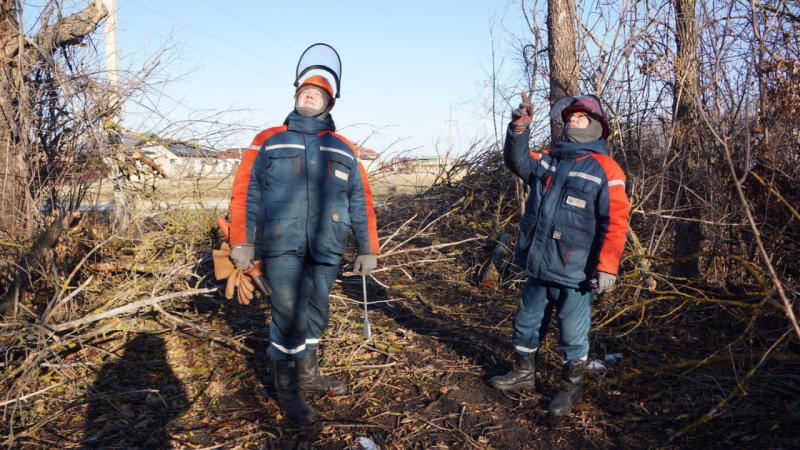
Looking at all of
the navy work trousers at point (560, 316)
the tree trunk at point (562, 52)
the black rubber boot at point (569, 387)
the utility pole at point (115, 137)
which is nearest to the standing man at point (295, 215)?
the navy work trousers at point (560, 316)

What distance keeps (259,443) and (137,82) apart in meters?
3.94

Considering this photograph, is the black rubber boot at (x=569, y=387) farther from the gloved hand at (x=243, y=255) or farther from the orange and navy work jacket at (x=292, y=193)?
the gloved hand at (x=243, y=255)

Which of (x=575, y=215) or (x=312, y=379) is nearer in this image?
(x=575, y=215)

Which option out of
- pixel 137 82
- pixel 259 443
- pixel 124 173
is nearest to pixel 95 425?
pixel 259 443

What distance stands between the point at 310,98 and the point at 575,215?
71.2 inches

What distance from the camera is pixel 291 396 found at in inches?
136

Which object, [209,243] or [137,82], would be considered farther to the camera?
[209,243]

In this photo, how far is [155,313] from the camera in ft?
15.7

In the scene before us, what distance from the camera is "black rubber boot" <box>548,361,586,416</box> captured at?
3494mm

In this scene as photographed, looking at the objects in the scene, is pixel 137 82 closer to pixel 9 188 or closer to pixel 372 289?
pixel 9 188

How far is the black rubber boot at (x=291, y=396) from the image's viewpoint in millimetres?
3416

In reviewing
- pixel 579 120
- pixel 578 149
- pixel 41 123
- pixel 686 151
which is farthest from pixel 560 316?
pixel 41 123

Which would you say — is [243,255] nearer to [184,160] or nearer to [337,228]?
[337,228]

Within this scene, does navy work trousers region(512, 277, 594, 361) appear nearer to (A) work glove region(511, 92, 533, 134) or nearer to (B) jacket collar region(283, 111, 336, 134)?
(A) work glove region(511, 92, 533, 134)
